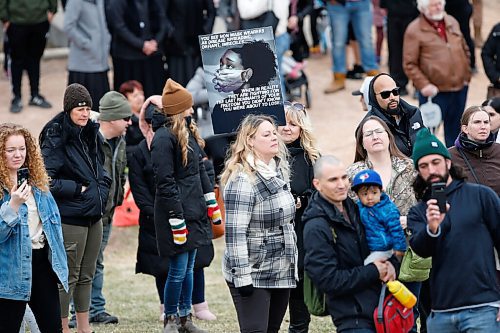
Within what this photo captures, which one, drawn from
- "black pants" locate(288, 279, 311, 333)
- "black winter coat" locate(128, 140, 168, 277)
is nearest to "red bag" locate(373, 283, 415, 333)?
"black pants" locate(288, 279, 311, 333)

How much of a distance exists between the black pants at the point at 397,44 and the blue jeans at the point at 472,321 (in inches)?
397

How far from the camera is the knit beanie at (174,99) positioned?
920 centimetres

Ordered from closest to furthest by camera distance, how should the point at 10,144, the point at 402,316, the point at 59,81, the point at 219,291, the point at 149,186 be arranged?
the point at 402,316
the point at 10,144
the point at 149,186
the point at 219,291
the point at 59,81

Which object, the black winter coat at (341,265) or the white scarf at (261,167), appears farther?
the white scarf at (261,167)

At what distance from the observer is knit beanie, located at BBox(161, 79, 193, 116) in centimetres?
920

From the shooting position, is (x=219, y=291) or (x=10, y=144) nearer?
(x=10, y=144)

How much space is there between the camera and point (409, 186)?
8.12m

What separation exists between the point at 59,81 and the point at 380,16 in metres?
5.14

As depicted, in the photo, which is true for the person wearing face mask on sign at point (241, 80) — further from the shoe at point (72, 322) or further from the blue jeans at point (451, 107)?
the blue jeans at point (451, 107)

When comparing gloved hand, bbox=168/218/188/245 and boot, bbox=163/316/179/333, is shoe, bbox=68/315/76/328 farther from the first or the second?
gloved hand, bbox=168/218/188/245

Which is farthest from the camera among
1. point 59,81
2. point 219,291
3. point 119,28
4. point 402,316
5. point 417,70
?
point 59,81

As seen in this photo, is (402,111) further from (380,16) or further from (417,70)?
(380,16)

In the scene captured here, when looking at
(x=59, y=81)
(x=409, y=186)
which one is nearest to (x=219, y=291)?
(x=409, y=186)

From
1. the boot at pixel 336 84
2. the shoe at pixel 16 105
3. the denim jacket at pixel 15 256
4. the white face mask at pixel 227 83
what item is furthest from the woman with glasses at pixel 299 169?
the boot at pixel 336 84
